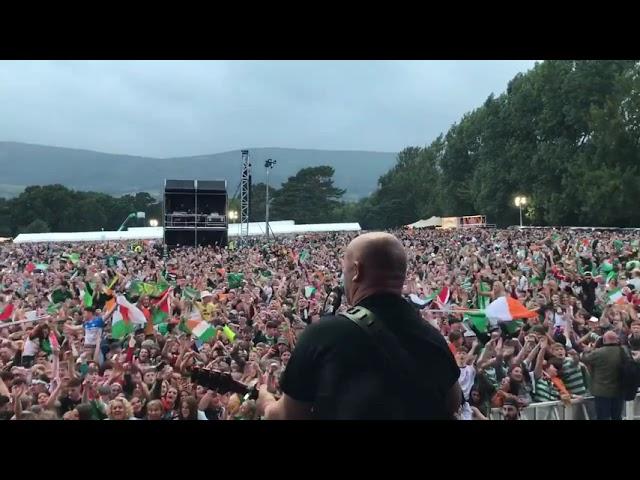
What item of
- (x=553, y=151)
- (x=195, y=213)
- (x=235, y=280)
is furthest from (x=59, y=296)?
(x=553, y=151)

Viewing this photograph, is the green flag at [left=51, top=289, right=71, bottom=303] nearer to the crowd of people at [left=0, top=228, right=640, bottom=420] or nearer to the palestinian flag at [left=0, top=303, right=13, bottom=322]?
the crowd of people at [left=0, top=228, right=640, bottom=420]

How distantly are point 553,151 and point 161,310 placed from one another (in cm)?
4214

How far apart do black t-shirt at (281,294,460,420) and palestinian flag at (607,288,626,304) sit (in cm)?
685

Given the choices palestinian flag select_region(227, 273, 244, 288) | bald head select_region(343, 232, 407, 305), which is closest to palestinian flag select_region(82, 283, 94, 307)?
palestinian flag select_region(227, 273, 244, 288)

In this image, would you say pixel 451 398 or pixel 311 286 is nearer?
pixel 451 398

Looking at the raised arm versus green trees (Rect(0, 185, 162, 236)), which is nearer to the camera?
the raised arm

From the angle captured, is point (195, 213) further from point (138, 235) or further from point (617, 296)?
point (617, 296)

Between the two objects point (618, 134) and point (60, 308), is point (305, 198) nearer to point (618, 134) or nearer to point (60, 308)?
point (618, 134)

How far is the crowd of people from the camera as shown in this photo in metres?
5.10

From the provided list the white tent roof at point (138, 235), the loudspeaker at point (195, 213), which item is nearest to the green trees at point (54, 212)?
the white tent roof at point (138, 235)

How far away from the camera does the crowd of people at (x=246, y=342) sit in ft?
16.7

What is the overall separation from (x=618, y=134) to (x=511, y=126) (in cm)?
1315

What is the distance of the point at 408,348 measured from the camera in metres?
1.87
